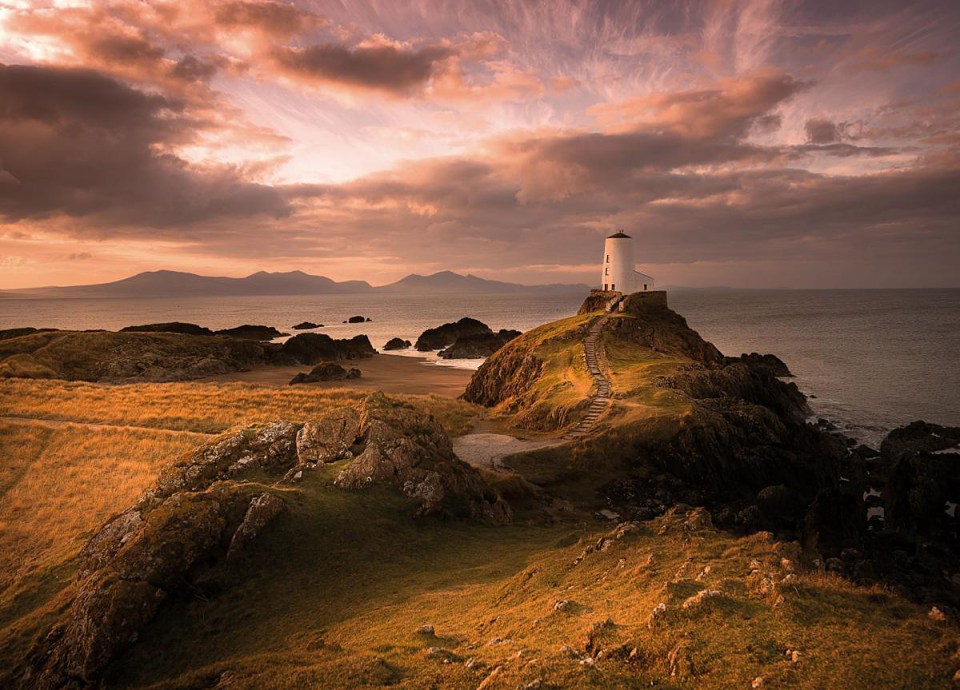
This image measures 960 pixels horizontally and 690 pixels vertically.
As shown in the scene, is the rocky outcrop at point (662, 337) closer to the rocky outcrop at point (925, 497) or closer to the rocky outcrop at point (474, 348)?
the rocky outcrop at point (925, 497)

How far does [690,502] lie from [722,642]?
19.5 metres

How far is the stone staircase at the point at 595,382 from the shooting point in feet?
117

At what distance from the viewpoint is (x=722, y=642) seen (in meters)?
8.98

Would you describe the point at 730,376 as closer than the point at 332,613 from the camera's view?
No

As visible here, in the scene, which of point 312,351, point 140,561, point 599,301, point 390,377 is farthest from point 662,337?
point 312,351

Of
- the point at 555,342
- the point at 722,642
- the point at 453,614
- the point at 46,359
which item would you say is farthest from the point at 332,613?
the point at 46,359

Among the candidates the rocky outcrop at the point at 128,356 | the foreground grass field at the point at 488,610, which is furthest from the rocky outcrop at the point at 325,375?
the foreground grass field at the point at 488,610

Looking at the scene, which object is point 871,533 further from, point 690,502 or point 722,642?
point 722,642

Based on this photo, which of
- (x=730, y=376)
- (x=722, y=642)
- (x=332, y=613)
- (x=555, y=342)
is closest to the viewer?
(x=722, y=642)

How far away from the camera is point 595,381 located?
44.1 meters

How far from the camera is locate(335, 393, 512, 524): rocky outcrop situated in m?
21.3

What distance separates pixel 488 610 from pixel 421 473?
31.5ft

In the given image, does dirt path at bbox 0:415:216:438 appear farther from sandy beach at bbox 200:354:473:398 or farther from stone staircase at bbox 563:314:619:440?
stone staircase at bbox 563:314:619:440

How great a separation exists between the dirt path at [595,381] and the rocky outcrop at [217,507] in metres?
13.0
